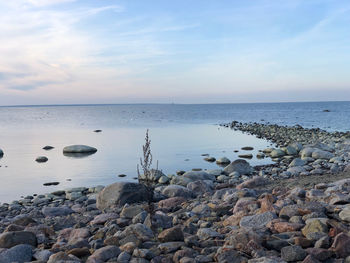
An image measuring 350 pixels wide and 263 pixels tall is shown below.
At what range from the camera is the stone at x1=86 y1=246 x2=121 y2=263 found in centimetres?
455

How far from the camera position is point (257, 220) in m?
5.50

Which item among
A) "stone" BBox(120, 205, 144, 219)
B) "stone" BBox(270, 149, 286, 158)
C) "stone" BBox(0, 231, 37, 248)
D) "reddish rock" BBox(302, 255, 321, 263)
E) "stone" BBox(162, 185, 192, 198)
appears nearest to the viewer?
"reddish rock" BBox(302, 255, 321, 263)

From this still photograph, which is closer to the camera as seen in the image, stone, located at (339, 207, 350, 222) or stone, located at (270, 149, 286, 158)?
stone, located at (339, 207, 350, 222)

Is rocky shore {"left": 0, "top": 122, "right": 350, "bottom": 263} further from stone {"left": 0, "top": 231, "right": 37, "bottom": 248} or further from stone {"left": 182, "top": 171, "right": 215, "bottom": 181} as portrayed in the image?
stone {"left": 182, "top": 171, "right": 215, "bottom": 181}

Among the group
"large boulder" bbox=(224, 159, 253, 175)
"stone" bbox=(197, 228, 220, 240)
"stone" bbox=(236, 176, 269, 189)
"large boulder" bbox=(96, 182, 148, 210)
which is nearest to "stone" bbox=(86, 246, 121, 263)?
"stone" bbox=(197, 228, 220, 240)

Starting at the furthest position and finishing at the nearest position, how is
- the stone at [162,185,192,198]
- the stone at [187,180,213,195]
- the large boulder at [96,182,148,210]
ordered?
1. the stone at [187,180,213,195]
2. the stone at [162,185,192,198]
3. the large boulder at [96,182,148,210]

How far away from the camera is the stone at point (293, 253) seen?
4.19 meters

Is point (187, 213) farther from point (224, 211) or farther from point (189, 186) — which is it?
point (189, 186)

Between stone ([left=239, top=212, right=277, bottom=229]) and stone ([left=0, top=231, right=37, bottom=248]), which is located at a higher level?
stone ([left=239, top=212, right=277, bottom=229])

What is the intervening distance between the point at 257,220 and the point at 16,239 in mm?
3824

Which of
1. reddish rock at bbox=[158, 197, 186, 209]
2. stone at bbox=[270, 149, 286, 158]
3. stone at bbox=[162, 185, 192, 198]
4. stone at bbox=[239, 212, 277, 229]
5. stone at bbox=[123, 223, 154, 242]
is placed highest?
stone at bbox=[239, 212, 277, 229]

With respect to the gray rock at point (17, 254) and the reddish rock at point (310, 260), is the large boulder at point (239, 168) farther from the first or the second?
the reddish rock at point (310, 260)

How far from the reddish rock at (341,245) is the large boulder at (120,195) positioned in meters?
5.46

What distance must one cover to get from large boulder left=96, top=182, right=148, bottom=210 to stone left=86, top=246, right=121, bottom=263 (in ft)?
13.8
